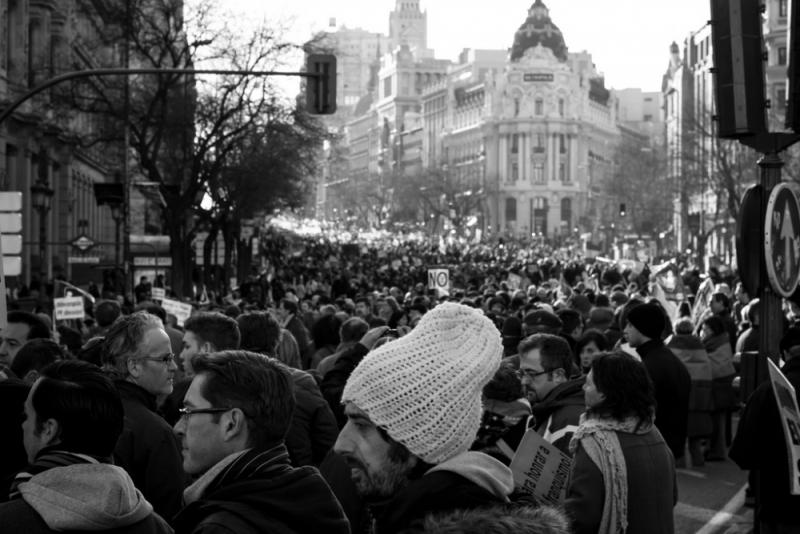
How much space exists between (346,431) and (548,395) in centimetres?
343

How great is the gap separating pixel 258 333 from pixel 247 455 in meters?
3.93

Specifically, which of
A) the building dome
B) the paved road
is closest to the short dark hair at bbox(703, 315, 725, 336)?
the paved road

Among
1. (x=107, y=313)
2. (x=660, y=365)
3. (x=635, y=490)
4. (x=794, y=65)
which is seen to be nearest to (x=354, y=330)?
(x=660, y=365)

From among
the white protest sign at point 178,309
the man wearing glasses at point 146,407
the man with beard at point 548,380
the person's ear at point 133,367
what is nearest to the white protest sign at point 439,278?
the white protest sign at point 178,309

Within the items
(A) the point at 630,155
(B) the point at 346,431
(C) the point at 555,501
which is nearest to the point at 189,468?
Result: (B) the point at 346,431

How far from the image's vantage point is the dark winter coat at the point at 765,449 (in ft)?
26.2

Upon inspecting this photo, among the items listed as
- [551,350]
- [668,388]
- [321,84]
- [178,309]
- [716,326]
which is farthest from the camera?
[321,84]

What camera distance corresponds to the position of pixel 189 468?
440cm

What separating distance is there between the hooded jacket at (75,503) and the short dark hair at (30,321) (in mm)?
5737

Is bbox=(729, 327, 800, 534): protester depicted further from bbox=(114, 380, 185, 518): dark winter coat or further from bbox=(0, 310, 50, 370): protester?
bbox=(0, 310, 50, 370): protester

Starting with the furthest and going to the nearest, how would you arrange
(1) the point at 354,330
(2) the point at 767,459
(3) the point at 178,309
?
(3) the point at 178,309
(1) the point at 354,330
(2) the point at 767,459

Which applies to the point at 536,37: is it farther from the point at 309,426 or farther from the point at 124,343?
the point at 124,343

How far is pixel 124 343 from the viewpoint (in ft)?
22.2

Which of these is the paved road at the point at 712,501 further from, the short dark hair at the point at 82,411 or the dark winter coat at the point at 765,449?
the short dark hair at the point at 82,411
